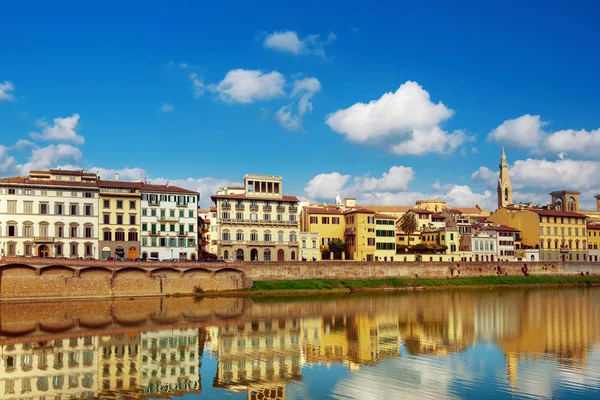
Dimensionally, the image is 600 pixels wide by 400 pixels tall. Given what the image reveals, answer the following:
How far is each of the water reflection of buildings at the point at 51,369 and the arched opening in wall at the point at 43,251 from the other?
32.8 meters

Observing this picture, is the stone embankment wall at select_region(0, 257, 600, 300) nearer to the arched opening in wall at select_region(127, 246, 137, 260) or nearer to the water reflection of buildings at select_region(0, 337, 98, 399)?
the arched opening in wall at select_region(127, 246, 137, 260)

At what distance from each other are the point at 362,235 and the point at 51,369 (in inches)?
2414

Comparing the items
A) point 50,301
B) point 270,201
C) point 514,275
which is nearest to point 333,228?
point 270,201

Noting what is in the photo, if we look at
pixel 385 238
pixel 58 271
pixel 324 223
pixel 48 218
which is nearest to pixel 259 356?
pixel 58 271

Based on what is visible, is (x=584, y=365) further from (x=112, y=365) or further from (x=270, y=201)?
(x=270, y=201)

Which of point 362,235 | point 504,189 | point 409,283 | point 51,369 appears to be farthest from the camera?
point 504,189

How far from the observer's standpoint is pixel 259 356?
115ft

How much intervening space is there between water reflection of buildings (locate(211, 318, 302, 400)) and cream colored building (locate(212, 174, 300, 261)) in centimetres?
3238

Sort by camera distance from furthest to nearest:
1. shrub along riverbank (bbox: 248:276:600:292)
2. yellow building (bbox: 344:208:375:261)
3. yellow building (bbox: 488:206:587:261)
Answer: yellow building (bbox: 488:206:587:261) → yellow building (bbox: 344:208:375:261) → shrub along riverbank (bbox: 248:276:600:292)

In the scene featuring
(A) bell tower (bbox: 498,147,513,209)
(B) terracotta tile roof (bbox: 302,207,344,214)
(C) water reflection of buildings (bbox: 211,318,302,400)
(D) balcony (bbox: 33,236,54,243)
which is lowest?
(C) water reflection of buildings (bbox: 211,318,302,400)

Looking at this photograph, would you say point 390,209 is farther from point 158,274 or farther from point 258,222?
point 158,274

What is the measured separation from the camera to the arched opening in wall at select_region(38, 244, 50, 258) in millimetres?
69062

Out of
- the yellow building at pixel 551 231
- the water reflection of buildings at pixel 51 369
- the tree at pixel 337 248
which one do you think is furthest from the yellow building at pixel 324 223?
the water reflection of buildings at pixel 51 369

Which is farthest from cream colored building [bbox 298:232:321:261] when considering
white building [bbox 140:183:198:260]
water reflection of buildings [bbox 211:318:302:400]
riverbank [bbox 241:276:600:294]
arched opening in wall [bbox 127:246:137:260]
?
water reflection of buildings [bbox 211:318:302:400]
